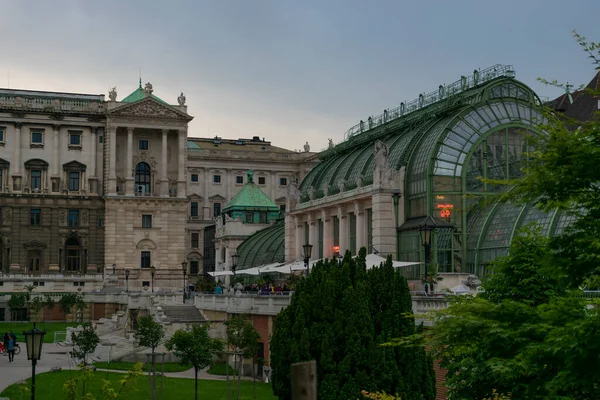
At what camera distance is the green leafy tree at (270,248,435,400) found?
1298 inches

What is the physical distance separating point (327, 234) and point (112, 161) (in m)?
48.7

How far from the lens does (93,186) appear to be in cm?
11594

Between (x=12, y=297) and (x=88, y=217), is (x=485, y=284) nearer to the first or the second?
(x=12, y=297)

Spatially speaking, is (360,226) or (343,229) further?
(343,229)

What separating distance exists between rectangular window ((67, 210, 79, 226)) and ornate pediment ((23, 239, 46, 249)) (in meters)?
4.12

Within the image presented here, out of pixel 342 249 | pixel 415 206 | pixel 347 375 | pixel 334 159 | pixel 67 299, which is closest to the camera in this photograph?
pixel 347 375

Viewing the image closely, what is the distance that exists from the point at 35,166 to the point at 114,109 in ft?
38.6

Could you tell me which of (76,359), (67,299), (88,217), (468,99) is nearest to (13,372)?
(76,359)

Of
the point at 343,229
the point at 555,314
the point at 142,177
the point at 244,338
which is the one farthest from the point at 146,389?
the point at 142,177

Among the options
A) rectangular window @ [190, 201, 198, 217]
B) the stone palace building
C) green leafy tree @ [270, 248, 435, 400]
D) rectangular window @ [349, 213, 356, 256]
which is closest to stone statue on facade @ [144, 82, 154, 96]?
the stone palace building

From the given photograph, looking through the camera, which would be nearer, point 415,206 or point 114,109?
point 415,206

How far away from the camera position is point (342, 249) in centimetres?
6956

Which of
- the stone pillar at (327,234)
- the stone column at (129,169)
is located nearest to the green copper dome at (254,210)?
the stone column at (129,169)

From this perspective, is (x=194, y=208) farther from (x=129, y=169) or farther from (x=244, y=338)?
(x=244, y=338)
